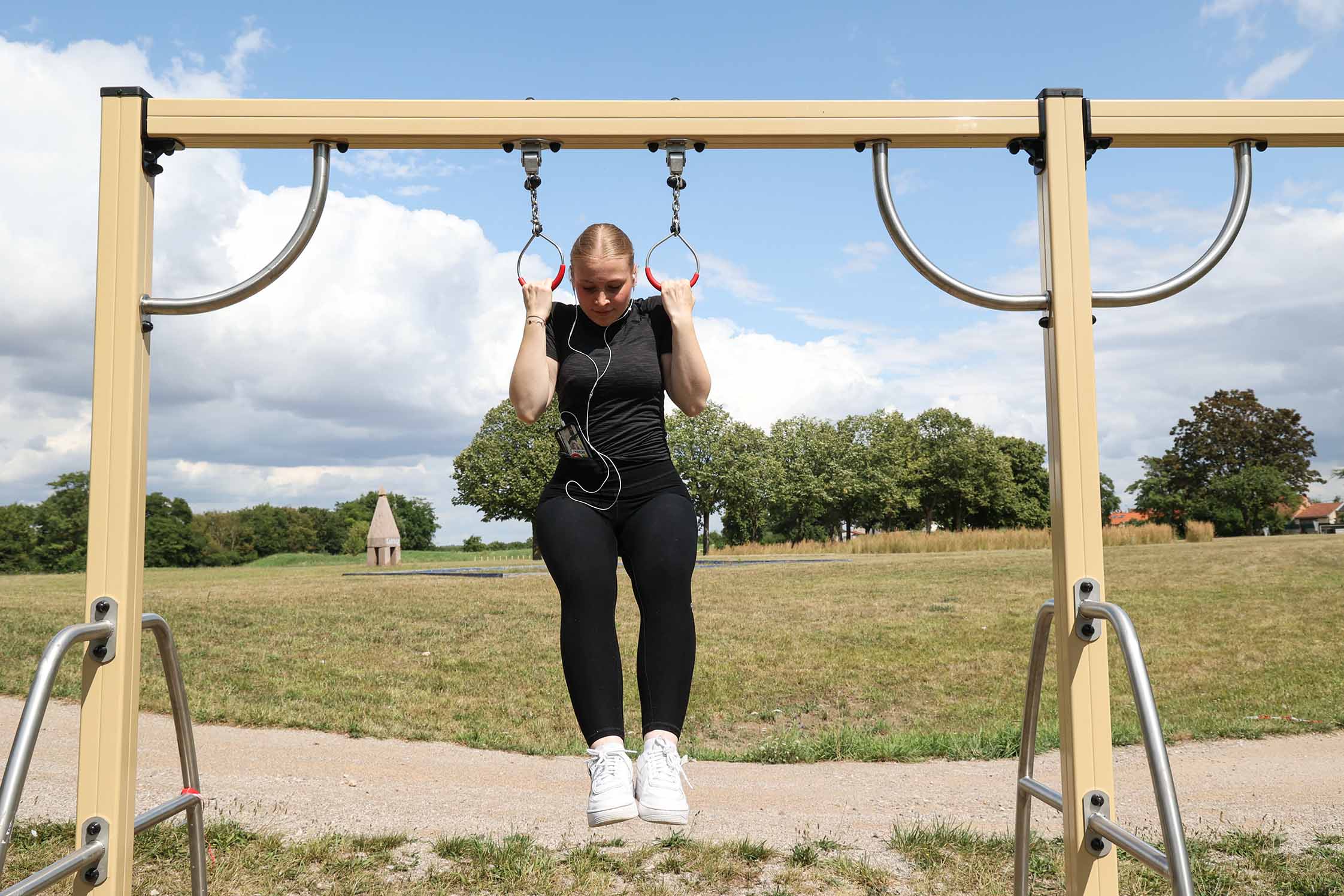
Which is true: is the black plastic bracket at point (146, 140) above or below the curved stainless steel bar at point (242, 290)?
above

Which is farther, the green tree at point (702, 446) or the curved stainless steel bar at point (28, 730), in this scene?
the green tree at point (702, 446)

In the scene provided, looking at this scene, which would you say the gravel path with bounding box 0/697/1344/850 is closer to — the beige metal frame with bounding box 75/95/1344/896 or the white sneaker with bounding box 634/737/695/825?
the white sneaker with bounding box 634/737/695/825

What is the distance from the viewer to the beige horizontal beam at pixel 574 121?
9.32ft

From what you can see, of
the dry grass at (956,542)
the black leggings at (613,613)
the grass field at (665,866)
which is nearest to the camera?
the black leggings at (613,613)

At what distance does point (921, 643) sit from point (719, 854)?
23.3ft

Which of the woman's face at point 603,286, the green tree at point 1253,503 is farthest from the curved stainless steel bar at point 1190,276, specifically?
the green tree at point 1253,503

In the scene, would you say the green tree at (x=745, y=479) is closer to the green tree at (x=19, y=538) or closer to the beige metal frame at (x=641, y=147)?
the beige metal frame at (x=641, y=147)

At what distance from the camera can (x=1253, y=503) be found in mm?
39719

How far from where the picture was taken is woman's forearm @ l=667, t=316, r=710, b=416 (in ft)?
10.0

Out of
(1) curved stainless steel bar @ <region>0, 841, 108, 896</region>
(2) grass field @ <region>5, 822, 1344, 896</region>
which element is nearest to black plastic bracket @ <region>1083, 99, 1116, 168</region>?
(2) grass field @ <region>5, 822, 1344, 896</region>

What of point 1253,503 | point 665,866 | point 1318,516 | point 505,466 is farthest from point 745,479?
point 1318,516

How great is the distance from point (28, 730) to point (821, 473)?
1455 inches

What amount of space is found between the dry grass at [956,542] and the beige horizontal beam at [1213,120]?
76.3 feet

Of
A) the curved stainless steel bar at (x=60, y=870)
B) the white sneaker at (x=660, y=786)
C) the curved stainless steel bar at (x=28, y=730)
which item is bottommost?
the curved stainless steel bar at (x=60, y=870)
